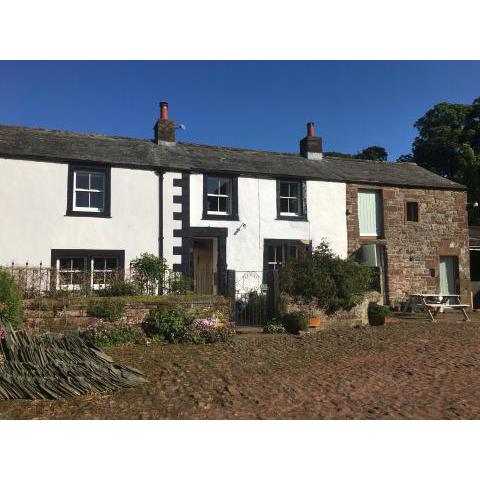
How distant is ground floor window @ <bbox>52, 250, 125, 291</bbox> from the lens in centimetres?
1320

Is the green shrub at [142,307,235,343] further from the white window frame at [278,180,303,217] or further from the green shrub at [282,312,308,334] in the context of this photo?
the white window frame at [278,180,303,217]

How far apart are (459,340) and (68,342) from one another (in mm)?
8652

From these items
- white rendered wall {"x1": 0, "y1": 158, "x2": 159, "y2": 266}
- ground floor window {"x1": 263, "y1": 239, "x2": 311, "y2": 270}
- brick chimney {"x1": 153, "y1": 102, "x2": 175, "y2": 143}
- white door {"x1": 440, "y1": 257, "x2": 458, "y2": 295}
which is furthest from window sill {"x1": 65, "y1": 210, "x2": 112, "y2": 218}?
white door {"x1": 440, "y1": 257, "x2": 458, "y2": 295}

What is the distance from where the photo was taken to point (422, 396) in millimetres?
5914

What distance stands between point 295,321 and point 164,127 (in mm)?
9943

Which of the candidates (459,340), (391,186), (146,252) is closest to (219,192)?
(146,252)

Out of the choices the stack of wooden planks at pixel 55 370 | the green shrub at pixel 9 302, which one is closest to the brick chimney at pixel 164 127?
the green shrub at pixel 9 302

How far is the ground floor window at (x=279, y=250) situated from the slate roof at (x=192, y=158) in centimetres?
261

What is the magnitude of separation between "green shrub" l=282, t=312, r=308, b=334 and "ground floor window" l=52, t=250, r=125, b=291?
5.33 meters

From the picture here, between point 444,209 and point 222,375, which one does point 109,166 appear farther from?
point 444,209

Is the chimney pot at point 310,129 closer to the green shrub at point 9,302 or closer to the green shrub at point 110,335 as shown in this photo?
the green shrub at point 110,335

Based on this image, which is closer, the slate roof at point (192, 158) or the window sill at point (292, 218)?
the slate roof at point (192, 158)

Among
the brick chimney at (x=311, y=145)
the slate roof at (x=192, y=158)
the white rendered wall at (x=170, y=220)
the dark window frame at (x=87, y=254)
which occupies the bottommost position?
the dark window frame at (x=87, y=254)

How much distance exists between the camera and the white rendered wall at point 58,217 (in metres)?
13.7
